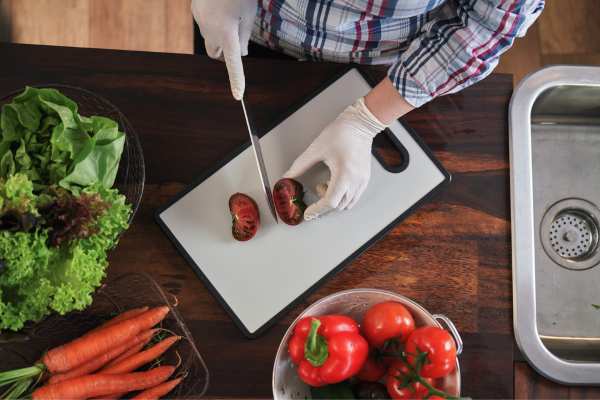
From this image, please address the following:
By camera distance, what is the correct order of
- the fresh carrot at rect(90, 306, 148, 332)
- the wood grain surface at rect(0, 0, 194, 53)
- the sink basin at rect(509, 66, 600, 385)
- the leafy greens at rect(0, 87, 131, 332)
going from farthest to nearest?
the wood grain surface at rect(0, 0, 194, 53) < the sink basin at rect(509, 66, 600, 385) < the fresh carrot at rect(90, 306, 148, 332) < the leafy greens at rect(0, 87, 131, 332)

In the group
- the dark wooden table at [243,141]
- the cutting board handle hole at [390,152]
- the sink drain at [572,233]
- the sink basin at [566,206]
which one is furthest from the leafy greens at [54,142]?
the sink drain at [572,233]

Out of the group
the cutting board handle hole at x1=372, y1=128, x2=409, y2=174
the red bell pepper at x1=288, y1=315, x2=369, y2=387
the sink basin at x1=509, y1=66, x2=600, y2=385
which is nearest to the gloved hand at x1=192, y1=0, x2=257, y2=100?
the cutting board handle hole at x1=372, y1=128, x2=409, y2=174

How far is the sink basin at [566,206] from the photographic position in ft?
3.15

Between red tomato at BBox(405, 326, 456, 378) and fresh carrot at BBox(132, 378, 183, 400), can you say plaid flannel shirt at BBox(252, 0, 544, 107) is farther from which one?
fresh carrot at BBox(132, 378, 183, 400)

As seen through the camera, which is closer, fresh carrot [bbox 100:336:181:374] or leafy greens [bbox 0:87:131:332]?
leafy greens [bbox 0:87:131:332]

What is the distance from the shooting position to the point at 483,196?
34.5 inches

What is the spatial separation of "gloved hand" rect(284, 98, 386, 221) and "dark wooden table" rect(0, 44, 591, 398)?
0.25ft

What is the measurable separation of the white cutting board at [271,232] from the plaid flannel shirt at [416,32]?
12 centimetres

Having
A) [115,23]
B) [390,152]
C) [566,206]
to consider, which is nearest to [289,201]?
[390,152]

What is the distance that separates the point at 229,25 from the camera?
80 cm

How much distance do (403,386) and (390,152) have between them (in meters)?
0.36

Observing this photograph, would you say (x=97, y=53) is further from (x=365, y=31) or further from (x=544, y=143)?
(x=544, y=143)

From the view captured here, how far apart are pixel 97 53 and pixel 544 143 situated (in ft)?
2.62

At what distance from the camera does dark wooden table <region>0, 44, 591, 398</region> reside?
838 millimetres
